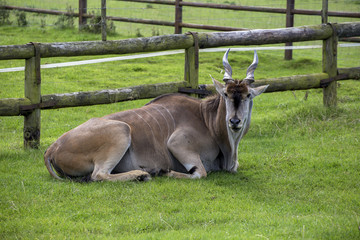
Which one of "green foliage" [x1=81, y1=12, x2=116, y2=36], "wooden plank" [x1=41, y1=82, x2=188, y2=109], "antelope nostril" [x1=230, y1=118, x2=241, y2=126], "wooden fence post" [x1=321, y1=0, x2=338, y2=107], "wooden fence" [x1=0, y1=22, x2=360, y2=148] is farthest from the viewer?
"green foliage" [x1=81, y1=12, x2=116, y2=36]

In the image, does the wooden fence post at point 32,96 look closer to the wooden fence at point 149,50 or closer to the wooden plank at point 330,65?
the wooden fence at point 149,50

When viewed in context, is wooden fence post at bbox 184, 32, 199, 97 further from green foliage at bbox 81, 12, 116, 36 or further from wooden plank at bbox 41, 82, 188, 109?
green foliage at bbox 81, 12, 116, 36

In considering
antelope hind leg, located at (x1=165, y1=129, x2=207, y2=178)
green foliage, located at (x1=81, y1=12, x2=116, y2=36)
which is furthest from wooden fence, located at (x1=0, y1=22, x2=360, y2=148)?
green foliage, located at (x1=81, y1=12, x2=116, y2=36)

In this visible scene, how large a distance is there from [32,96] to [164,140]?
1.66 meters

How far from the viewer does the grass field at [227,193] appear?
390 cm

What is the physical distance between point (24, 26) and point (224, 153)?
10.5 meters

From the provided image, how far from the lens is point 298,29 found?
766cm

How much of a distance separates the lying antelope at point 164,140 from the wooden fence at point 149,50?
837 mm

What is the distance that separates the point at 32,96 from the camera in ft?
19.8

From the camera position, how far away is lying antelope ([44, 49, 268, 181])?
201 inches

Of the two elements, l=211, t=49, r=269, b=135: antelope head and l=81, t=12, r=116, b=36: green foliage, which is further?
l=81, t=12, r=116, b=36: green foliage

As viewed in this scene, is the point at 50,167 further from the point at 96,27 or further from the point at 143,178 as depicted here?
the point at 96,27

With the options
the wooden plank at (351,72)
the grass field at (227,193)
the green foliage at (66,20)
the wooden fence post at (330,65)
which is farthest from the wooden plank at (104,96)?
the green foliage at (66,20)

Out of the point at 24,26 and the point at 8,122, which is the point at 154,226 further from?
the point at 24,26
